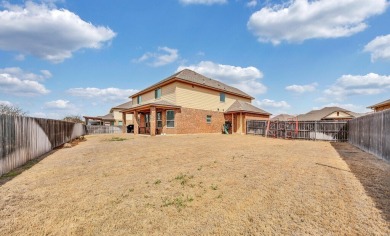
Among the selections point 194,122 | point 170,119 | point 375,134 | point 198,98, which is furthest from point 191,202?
point 198,98

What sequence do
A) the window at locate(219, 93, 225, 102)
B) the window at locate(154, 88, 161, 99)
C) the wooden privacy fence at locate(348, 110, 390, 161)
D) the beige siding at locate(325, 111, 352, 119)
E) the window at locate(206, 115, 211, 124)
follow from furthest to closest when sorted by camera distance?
the beige siding at locate(325, 111, 352, 119), the window at locate(219, 93, 225, 102), the window at locate(206, 115, 211, 124), the window at locate(154, 88, 161, 99), the wooden privacy fence at locate(348, 110, 390, 161)

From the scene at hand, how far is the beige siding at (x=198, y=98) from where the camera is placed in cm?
2250

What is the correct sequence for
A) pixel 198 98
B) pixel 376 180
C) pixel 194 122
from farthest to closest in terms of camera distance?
pixel 198 98
pixel 194 122
pixel 376 180

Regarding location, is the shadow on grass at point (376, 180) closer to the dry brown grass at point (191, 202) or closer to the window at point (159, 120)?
the dry brown grass at point (191, 202)

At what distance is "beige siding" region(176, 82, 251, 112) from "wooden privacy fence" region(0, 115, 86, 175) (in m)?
13.2

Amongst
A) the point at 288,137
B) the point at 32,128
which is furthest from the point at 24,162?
the point at 288,137

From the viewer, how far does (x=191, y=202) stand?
411 cm

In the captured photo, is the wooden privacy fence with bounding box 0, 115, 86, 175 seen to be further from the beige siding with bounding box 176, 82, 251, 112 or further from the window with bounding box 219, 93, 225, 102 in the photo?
the window with bounding box 219, 93, 225, 102

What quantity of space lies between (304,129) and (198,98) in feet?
39.5

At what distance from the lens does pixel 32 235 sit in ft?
10.0

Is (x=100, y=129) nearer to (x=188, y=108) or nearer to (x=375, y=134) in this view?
(x=188, y=108)

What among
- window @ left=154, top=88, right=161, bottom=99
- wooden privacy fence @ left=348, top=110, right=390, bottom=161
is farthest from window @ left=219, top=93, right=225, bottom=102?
wooden privacy fence @ left=348, top=110, right=390, bottom=161

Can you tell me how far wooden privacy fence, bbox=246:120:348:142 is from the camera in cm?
1691

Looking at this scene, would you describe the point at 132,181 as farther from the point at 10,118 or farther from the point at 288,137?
the point at 288,137
